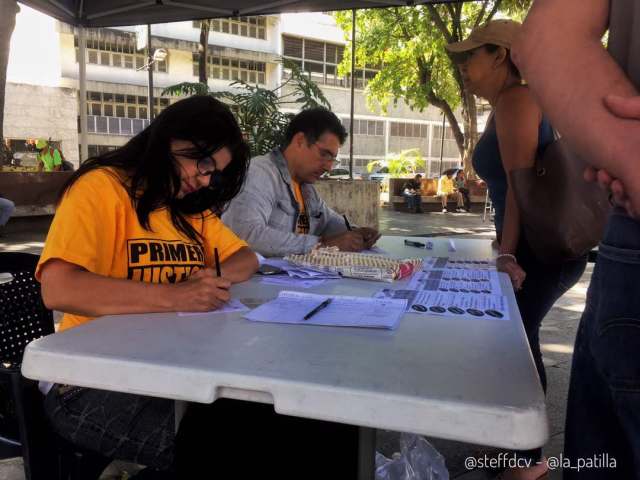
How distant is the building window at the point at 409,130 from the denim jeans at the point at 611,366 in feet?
107

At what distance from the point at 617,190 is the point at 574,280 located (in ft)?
4.17

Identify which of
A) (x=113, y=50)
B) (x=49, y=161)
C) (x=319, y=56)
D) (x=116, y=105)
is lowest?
(x=49, y=161)

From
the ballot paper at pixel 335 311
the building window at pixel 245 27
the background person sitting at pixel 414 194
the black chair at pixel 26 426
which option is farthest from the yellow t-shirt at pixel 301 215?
the building window at pixel 245 27

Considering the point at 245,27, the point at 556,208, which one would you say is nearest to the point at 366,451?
the point at 556,208

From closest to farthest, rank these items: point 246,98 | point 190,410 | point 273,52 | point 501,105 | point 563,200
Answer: point 190,410, point 563,200, point 501,105, point 246,98, point 273,52

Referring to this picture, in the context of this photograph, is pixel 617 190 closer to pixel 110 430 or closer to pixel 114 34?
pixel 110 430

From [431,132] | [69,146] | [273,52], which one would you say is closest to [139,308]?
[69,146]

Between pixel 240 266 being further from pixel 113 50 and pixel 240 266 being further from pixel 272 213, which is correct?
pixel 113 50

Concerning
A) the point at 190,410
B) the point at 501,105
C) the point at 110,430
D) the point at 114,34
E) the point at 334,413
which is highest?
the point at 114,34

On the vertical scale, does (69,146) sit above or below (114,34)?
below

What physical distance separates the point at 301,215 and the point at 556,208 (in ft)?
4.51

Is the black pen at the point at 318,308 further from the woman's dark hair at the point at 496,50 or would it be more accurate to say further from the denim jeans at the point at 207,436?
the woman's dark hair at the point at 496,50

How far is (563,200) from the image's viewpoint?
1588 millimetres

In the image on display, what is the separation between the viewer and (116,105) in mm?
24875
